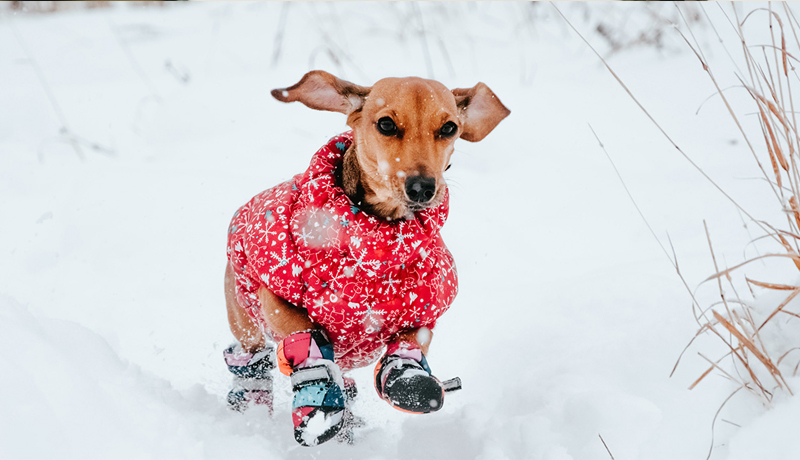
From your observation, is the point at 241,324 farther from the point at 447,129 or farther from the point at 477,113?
the point at 477,113

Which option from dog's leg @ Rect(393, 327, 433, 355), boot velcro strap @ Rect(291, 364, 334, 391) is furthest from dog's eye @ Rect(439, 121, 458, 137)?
boot velcro strap @ Rect(291, 364, 334, 391)

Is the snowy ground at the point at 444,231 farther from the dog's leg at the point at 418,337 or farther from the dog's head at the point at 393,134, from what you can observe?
the dog's head at the point at 393,134

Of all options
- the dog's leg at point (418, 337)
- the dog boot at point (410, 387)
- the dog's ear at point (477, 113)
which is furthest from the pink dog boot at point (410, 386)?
the dog's ear at point (477, 113)

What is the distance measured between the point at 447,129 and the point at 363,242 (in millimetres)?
526

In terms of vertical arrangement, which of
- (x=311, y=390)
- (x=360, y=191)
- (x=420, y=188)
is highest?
(x=420, y=188)

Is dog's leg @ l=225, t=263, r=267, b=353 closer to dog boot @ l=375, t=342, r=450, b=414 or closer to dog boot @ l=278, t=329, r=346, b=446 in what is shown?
dog boot @ l=278, t=329, r=346, b=446

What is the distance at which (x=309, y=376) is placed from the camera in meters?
1.65

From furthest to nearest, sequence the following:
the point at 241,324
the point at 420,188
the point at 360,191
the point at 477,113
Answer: the point at 241,324, the point at 477,113, the point at 360,191, the point at 420,188

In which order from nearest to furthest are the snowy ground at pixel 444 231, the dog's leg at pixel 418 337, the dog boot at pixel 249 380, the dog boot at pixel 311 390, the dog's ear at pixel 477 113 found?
the dog boot at pixel 311 390 < the snowy ground at pixel 444 231 < the dog's leg at pixel 418 337 < the dog's ear at pixel 477 113 < the dog boot at pixel 249 380

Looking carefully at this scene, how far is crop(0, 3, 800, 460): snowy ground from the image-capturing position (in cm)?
174

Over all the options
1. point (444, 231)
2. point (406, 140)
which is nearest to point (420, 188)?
point (406, 140)

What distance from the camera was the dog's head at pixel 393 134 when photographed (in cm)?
181

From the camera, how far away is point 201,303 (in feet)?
9.64

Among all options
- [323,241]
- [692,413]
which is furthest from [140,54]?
[692,413]
